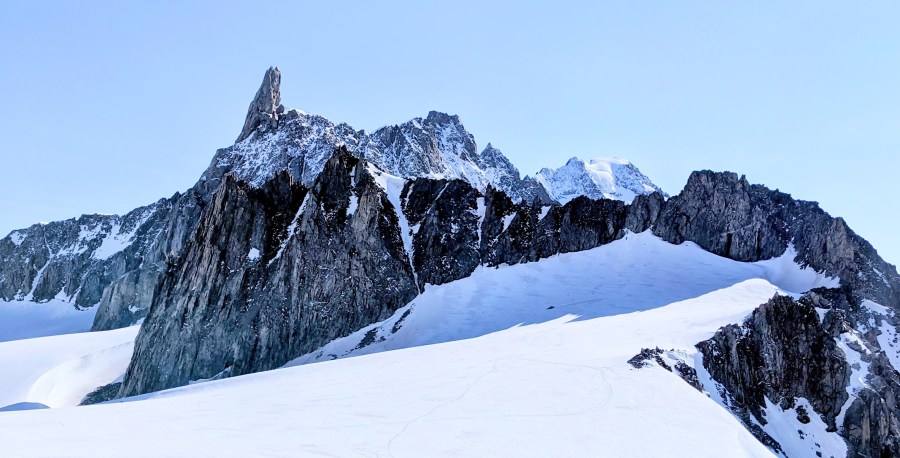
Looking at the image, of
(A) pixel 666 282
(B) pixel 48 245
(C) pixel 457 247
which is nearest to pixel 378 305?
(C) pixel 457 247

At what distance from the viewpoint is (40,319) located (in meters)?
158

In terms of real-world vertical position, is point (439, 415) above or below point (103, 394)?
below

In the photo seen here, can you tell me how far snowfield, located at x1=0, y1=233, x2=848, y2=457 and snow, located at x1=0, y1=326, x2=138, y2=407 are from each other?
156 ft

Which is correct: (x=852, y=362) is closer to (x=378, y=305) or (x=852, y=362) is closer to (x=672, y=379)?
(x=672, y=379)

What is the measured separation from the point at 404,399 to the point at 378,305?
45340 mm

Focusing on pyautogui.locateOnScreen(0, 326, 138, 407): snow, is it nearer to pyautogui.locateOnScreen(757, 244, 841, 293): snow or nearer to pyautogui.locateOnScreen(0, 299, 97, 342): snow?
pyautogui.locateOnScreen(0, 299, 97, 342): snow

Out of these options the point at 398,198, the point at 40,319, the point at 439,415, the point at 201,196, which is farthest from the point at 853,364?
the point at 40,319

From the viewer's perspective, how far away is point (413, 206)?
271 ft

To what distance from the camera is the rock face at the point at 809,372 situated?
1523 inches

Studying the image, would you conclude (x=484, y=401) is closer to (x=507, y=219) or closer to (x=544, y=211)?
(x=507, y=219)

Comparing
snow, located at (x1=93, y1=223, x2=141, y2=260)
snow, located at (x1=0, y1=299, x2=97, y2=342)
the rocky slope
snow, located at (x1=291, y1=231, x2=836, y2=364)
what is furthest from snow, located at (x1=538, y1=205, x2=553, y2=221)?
snow, located at (x1=93, y1=223, x2=141, y2=260)

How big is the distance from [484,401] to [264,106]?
412 feet

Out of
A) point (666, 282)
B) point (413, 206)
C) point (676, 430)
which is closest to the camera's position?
point (676, 430)

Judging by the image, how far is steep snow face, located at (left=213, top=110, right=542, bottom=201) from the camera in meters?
123
